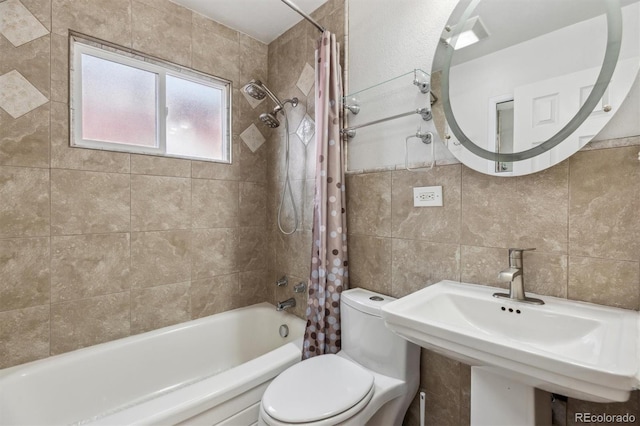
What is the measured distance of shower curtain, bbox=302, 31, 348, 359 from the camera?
5.12 ft

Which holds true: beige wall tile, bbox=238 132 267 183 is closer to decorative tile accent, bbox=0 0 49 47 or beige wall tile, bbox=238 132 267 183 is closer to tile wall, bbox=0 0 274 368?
tile wall, bbox=0 0 274 368

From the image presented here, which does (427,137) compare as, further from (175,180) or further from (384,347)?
(175,180)

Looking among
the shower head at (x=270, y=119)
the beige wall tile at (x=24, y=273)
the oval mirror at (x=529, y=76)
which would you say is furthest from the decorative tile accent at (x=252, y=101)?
the beige wall tile at (x=24, y=273)

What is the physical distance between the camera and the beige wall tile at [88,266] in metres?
1.47

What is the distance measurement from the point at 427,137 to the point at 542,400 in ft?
3.37

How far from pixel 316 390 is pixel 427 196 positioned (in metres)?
0.95

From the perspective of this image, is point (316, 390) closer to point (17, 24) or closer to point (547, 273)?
point (547, 273)

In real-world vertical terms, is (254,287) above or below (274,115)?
below

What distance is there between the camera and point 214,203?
1995mm

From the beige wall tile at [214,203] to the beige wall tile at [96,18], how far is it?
900 mm

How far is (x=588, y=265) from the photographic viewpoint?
960 millimetres

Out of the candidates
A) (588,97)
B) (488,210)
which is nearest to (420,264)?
(488,210)

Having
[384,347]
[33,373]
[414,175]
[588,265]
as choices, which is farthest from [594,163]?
[33,373]

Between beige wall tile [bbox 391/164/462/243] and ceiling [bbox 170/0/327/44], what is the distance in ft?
4.27
